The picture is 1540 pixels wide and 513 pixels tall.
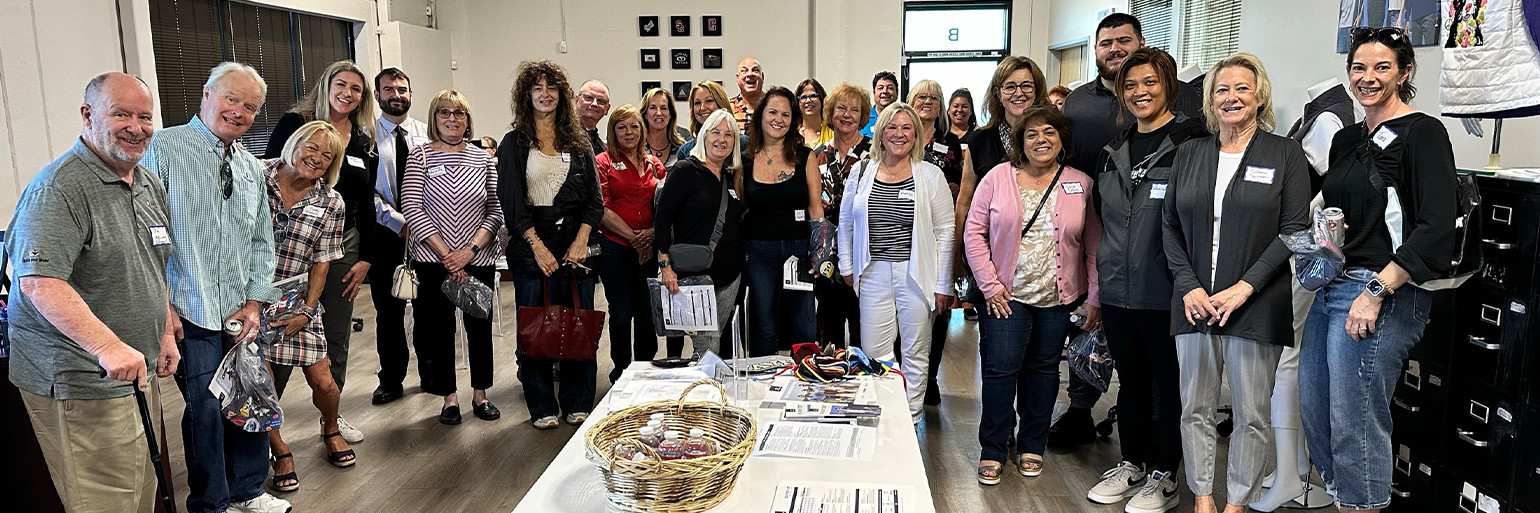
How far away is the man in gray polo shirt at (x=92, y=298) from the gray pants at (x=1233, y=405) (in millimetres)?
2992

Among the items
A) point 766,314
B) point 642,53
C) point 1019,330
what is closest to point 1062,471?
point 1019,330

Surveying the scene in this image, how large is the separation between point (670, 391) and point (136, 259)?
146 cm

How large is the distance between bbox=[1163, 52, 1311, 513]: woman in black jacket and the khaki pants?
3.03 metres

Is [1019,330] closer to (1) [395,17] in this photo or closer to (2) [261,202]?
(2) [261,202]

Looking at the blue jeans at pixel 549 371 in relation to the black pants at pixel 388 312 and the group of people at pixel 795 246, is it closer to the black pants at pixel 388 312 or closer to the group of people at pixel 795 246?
the group of people at pixel 795 246

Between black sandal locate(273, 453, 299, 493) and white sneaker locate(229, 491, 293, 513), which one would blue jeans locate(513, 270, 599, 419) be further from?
white sneaker locate(229, 491, 293, 513)

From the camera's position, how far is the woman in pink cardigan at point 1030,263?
324cm

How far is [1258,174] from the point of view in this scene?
8.76ft

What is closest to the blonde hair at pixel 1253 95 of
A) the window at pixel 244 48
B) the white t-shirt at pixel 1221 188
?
the white t-shirt at pixel 1221 188

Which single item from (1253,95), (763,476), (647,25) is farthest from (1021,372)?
(647,25)

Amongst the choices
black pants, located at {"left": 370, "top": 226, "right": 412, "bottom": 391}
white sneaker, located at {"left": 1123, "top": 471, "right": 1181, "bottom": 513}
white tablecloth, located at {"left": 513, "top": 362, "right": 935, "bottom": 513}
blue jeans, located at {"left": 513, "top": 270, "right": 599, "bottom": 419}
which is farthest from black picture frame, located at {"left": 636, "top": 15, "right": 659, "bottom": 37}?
white tablecloth, located at {"left": 513, "top": 362, "right": 935, "bottom": 513}

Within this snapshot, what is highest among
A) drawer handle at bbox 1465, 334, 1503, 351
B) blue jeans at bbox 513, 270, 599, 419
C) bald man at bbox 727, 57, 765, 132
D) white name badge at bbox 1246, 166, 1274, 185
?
bald man at bbox 727, 57, 765, 132

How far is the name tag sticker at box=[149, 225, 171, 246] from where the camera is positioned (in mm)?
2473

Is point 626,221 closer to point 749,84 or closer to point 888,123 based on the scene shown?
point 888,123
